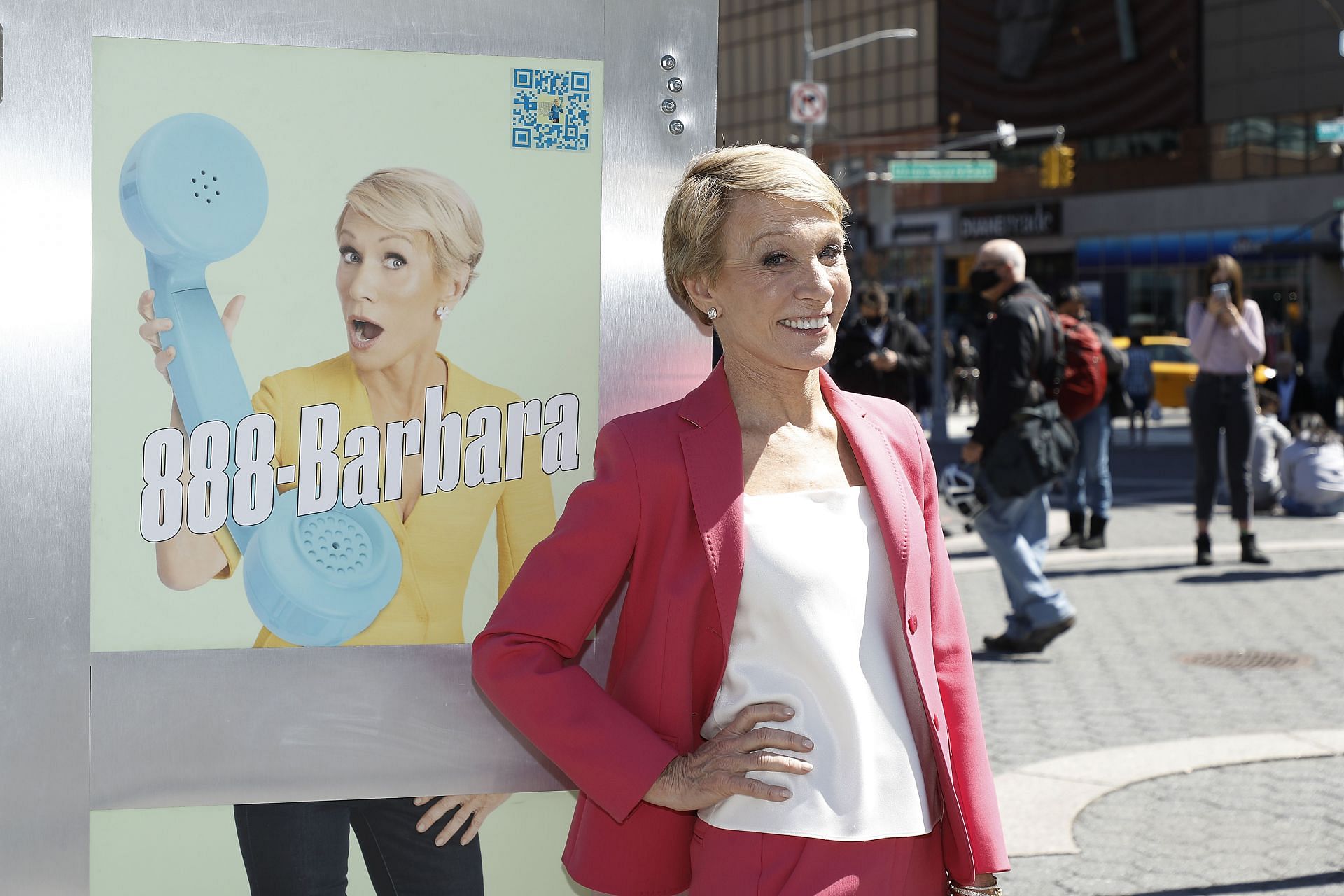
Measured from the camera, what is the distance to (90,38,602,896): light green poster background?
7.57 feet

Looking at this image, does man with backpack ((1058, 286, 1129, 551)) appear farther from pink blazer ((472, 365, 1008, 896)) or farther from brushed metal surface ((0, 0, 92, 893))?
brushed metal surface ((0, 0, 92, 893))

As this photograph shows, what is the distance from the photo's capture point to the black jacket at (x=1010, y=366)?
25.3 feet

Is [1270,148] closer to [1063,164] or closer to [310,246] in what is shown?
[1063,164]

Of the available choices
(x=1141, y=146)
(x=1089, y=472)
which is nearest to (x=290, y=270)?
(x=1089, y=472)

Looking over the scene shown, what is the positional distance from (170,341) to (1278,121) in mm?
43430

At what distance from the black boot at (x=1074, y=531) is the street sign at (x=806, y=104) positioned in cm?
1491

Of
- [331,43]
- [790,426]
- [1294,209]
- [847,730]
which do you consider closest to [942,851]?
[847,730]

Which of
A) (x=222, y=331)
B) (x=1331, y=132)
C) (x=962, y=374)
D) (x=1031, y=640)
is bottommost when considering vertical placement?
(x=1031, y=640)

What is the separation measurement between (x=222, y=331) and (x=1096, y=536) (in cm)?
1034

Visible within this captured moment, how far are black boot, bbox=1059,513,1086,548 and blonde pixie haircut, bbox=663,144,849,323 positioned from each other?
10.1 metres

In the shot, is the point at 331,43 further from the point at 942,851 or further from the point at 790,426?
the point at 942,851

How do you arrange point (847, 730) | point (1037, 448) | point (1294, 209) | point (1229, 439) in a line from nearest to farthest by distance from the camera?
point (847, 730) → point (1037, 448) → point (1229, 439) → point (1294, 209)

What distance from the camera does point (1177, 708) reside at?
6.82m

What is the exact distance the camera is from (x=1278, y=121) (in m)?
41.2
